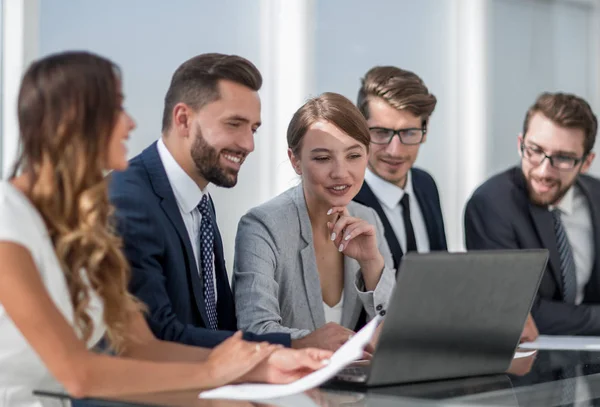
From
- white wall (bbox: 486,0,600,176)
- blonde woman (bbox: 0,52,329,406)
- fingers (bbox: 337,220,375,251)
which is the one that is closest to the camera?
blonde woman (bbox: 0,52,329,406)

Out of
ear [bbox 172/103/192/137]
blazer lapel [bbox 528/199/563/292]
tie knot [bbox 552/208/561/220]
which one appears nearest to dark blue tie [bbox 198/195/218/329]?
ear [bbox 172/103/192/137]

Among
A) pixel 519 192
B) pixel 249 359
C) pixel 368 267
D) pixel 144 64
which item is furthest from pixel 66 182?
pixel 519 192

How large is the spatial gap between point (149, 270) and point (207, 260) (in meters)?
0.35

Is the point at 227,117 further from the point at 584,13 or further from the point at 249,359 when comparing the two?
the point at 584,13

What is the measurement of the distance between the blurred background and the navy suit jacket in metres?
0.38

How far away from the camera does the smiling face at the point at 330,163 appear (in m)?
2.98

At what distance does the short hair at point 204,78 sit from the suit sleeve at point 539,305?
5.09 ft

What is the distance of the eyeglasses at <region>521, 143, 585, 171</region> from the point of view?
154 inches

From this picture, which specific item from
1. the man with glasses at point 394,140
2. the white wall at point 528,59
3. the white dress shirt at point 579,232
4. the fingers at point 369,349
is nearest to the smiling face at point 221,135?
the fingers at point 369,349

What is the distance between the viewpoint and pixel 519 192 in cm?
400

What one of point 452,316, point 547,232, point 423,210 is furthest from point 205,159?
point 547,232

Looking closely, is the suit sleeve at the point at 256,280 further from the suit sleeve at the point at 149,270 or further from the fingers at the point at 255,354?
the fingers at the point at 255,354

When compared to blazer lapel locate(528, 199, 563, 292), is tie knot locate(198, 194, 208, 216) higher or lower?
higher

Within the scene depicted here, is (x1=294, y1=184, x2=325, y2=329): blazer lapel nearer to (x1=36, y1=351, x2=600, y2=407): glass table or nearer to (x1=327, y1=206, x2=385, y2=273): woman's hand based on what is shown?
(x1=327, y1=206, x2=385, y2=273): woman's hand
